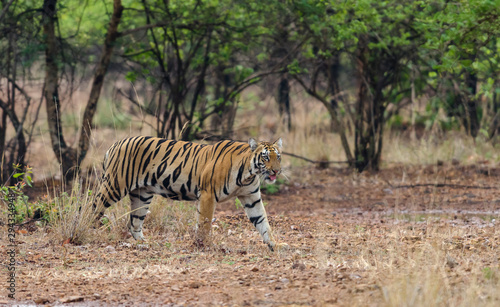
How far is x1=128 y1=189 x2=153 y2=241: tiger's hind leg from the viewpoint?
854 cm

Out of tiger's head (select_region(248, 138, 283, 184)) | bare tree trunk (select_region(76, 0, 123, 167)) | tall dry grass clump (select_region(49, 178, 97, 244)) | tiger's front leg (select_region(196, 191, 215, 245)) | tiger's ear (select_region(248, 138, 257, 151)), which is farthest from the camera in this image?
bare tree trunk (select_region(76, 0, 123, 167))

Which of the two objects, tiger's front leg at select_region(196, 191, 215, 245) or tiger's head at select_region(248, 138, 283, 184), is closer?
tiger's head at select_region(248, 138, 283, 184)

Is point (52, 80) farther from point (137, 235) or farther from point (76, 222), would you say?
point (76, 222)

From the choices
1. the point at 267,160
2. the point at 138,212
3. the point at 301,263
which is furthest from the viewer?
the point at 138,212

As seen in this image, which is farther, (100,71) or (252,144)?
(100,71)

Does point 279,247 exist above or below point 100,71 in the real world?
below

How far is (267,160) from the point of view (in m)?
7.45

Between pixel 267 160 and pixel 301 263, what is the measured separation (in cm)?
144

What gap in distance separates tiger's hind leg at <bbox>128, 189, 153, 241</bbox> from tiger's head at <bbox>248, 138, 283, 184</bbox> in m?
1.77

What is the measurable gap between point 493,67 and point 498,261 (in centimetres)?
741

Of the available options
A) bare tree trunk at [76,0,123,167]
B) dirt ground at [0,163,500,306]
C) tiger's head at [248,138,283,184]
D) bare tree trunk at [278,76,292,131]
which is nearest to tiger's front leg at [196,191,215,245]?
dirt ground at [0,163,500,306]

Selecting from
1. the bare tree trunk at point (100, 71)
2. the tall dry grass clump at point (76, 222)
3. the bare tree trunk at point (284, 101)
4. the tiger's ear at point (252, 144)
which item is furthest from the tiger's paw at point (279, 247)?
the bare tree trunk at point (284, 101)

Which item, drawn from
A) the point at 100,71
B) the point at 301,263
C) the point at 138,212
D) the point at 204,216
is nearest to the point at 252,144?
the point at 204,216

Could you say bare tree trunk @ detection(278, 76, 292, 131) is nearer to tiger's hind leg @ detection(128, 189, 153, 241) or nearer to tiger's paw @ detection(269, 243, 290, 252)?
tiger's hind leg @ detection(128, 189, 153, 241)
